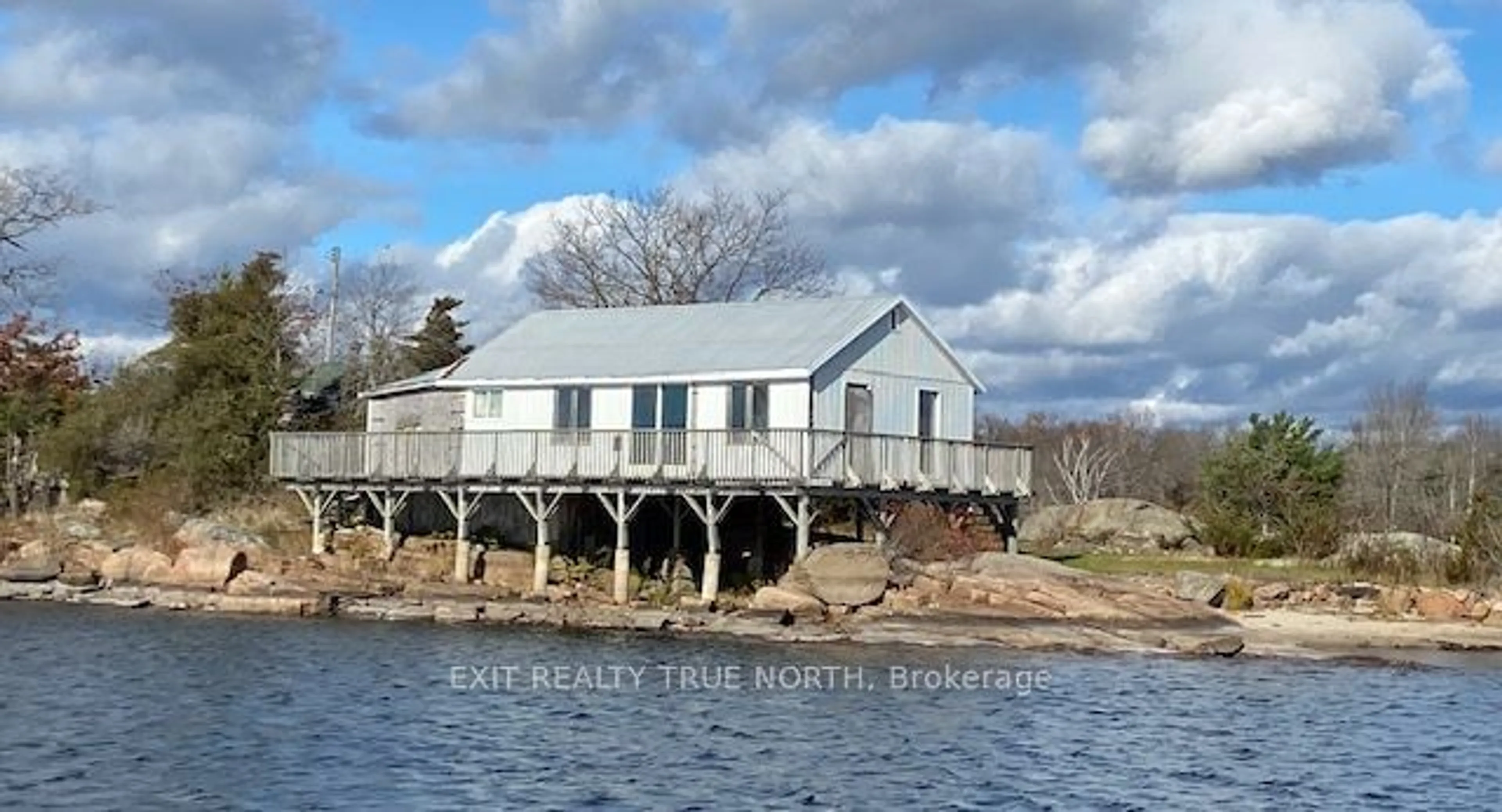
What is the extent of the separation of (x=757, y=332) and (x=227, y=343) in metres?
18.4

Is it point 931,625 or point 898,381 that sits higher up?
point 898,381

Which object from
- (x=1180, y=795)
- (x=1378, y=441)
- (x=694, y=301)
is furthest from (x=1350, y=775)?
(x=1378, y=441)

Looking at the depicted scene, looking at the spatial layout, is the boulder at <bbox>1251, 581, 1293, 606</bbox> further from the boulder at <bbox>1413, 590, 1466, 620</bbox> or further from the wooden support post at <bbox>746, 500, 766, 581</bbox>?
the wooden support post at <bbox>746, 500, 766, 581</bbox>

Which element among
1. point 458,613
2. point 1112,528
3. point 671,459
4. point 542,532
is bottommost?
point 458,613

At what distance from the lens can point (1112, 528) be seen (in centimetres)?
6444

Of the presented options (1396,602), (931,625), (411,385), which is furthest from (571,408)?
(1396,602)

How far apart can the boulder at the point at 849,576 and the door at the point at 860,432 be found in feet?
6.77

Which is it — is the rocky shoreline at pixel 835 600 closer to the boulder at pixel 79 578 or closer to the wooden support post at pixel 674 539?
the boulder at pixel 79 578

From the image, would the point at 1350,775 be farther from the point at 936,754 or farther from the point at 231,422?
the point at 231,422

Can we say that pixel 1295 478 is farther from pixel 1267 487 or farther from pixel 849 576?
Result: pixel 849 576

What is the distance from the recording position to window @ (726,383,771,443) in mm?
45062

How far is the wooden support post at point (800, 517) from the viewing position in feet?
142

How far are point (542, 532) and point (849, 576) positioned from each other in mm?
8860

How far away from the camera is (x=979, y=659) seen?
37531 millimetres
